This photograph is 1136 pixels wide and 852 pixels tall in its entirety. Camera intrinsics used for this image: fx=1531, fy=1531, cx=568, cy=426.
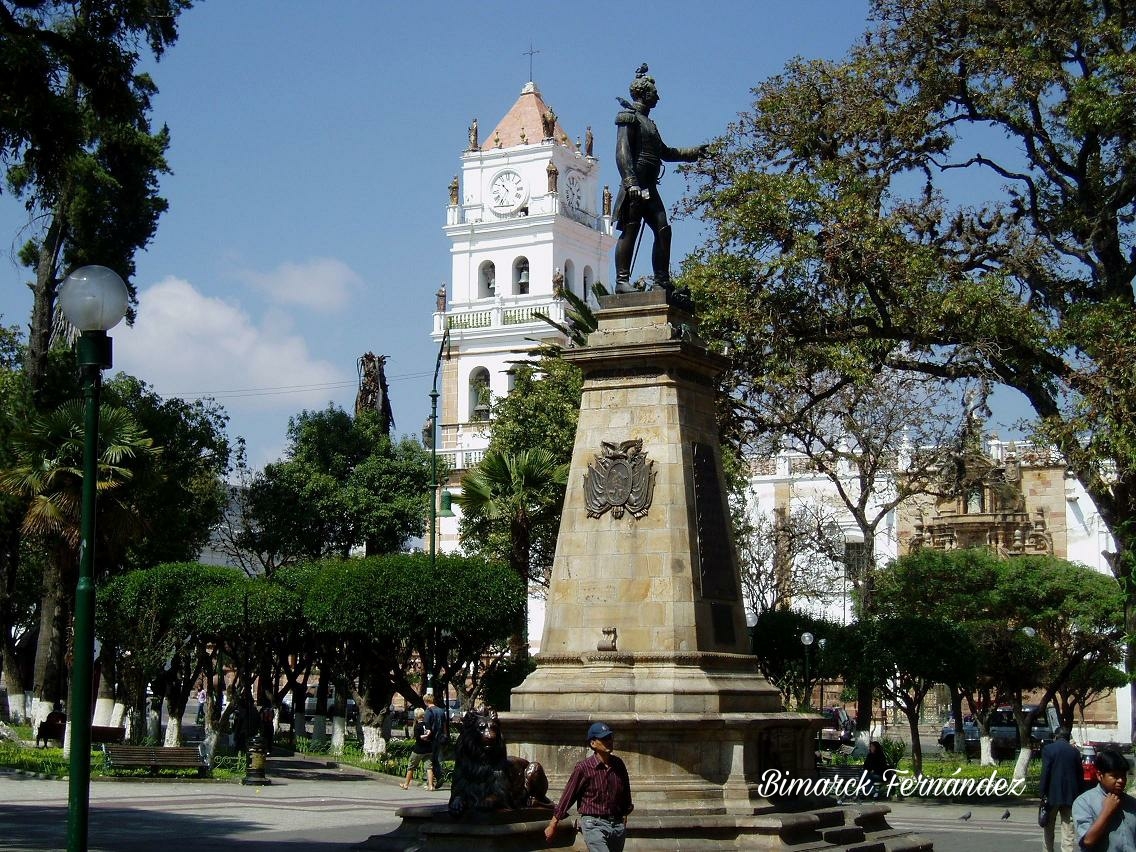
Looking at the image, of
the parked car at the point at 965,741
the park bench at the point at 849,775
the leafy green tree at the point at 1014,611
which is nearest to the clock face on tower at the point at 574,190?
the leafy green tree at the point at 1014,611

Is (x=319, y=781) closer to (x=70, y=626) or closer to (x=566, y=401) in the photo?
(x=70, y=626)

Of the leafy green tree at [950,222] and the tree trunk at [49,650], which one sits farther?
the tree trunk at [49,650]

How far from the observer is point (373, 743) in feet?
107

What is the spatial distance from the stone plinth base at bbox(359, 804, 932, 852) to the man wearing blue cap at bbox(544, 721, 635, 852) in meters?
2.85

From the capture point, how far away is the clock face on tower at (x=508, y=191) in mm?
76438

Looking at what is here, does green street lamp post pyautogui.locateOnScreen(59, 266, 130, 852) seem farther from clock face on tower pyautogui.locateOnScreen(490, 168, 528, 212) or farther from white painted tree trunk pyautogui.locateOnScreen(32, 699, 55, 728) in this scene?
clock face on tower pyautogui.locateOnScreen(490, 168, 528, 212)

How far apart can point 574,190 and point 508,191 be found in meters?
3.47

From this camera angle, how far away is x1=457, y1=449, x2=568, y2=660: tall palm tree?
3166cm

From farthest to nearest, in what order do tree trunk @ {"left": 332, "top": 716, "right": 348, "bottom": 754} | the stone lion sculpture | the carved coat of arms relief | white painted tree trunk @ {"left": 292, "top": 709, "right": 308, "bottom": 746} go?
white painted tree trunk @ {"left": 292, "top": 709, "right": 308, "bottom": 746} → tree trunk @ {"left": 332, "top": 716, "right": 348, "bottom": 754} → the carved coat of arms relief → the stone lion sculpture

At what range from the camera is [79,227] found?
3347cm

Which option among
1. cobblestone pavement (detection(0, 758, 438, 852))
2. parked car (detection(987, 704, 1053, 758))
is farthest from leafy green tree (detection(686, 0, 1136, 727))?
parked car (detection(987, 704, 1053, 758))

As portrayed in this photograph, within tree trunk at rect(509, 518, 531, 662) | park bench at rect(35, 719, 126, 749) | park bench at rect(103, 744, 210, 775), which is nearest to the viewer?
park bench at rect(103, 744, 210, 775)

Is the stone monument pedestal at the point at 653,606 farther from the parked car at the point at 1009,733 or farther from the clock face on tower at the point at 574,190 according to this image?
the clock face on tower at the point at 574,190

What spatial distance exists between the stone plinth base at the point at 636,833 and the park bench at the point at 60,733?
1603 centimetres
